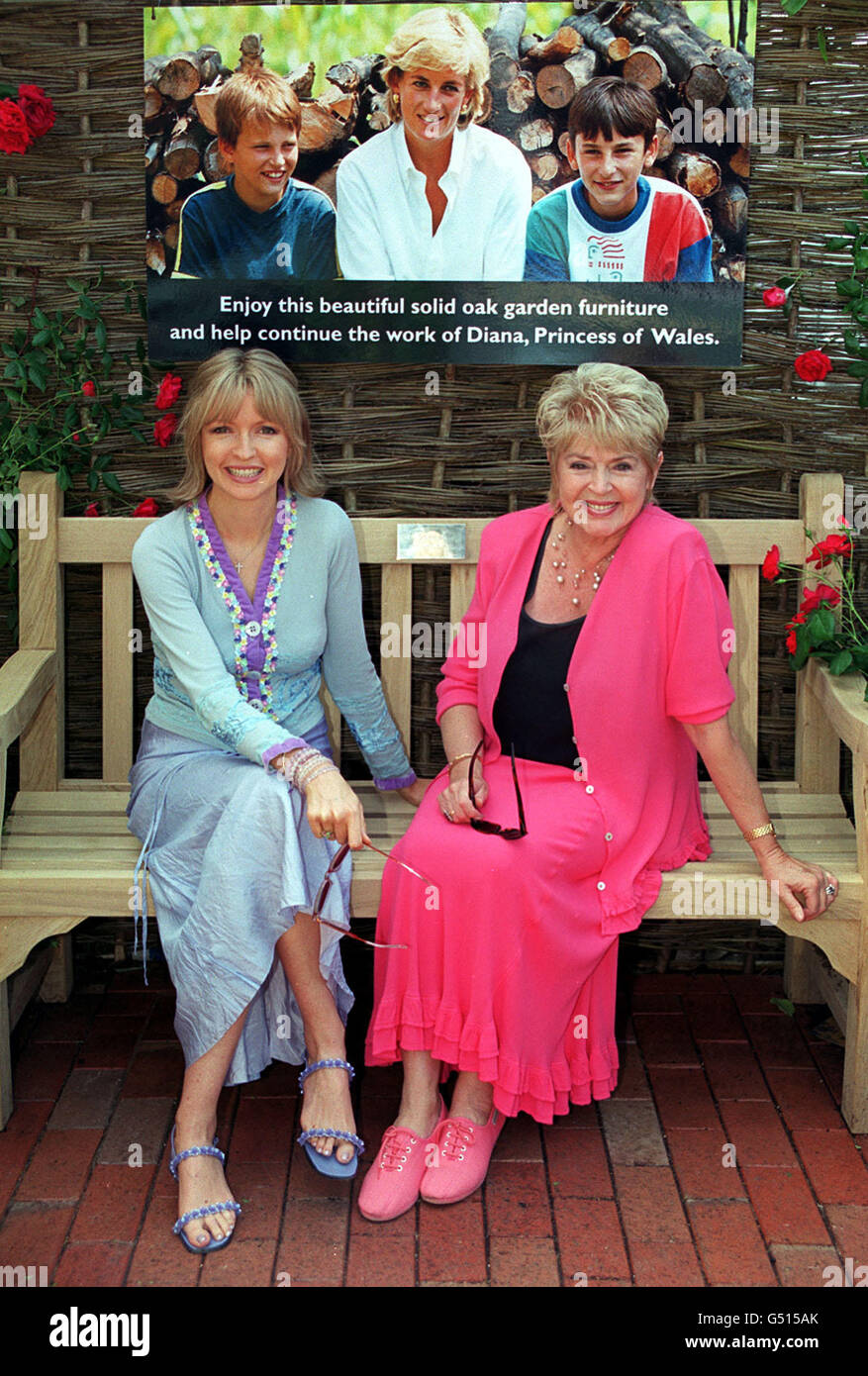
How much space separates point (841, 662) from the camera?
11.2 feet

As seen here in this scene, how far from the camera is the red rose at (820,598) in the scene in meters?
3.50

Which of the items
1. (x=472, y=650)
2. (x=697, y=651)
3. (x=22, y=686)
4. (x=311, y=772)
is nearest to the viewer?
(x=311, y=772)

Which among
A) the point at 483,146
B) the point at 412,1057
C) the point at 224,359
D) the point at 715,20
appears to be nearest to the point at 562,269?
the point at 483,146

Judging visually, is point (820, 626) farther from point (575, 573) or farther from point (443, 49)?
point (443, 49)

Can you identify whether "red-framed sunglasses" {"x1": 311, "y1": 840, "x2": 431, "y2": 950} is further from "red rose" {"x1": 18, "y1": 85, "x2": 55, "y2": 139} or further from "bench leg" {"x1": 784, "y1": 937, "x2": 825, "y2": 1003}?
"red rose" {"x1": 18, "y1": 85, "x2": 55, "y2": 139}

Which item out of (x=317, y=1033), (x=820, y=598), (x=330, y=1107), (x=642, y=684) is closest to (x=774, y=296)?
(x=820, y=598)

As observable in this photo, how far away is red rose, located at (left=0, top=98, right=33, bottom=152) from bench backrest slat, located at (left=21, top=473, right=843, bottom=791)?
778mm

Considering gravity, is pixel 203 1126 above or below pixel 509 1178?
above

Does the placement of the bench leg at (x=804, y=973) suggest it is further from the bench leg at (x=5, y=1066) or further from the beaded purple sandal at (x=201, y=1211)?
the bench leg at (x=5, y=1066)

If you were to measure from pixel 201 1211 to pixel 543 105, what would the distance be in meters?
2.61

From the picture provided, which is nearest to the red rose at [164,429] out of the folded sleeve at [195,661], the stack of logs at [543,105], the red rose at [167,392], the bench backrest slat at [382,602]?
the red rose at [167,392]

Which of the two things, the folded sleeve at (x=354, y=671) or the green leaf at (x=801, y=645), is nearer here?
the folded sleeve at (x=354, y=671)

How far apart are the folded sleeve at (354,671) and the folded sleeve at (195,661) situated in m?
0.25

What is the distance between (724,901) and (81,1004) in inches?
68.1
